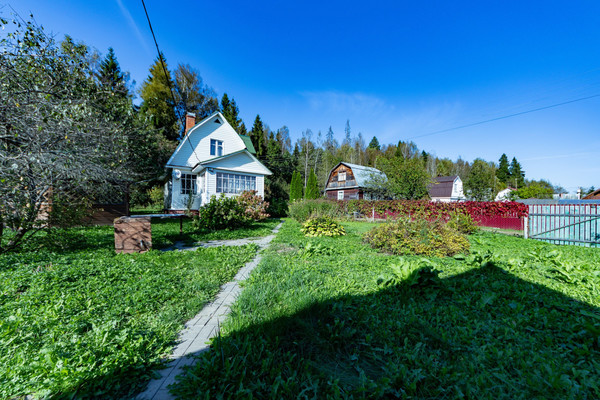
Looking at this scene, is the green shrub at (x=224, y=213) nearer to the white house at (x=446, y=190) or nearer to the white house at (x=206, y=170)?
the white house at (x=206, y=170)

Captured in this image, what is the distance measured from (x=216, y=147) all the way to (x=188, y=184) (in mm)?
3438

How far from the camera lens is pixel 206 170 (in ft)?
47.0

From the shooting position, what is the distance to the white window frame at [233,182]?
48.5ft

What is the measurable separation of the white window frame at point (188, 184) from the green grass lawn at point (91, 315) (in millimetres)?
10532

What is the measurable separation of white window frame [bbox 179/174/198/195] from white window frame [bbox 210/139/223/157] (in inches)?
90.5

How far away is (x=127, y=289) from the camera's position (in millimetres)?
3238

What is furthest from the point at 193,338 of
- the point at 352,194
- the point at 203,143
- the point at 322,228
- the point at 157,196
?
the point at 352,194

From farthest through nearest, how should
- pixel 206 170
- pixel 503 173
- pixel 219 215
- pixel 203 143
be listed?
pixel 503 173 → pixel 203 143 → pixel 206 170 → pixel 219 215

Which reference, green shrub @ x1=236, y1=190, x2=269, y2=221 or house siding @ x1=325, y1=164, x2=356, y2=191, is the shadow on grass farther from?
house siding @ x1=325, y1=164, x2=356, y2=191

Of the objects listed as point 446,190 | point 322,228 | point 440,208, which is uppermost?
point 446,190

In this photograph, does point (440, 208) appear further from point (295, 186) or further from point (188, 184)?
point (188, 184)

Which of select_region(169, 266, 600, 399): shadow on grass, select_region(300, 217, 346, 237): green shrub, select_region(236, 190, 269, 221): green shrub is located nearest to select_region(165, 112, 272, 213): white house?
select_region(236, 190, 269, 221): green shrub

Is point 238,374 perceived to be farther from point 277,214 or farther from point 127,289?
point 277,214

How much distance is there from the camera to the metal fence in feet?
22.8
